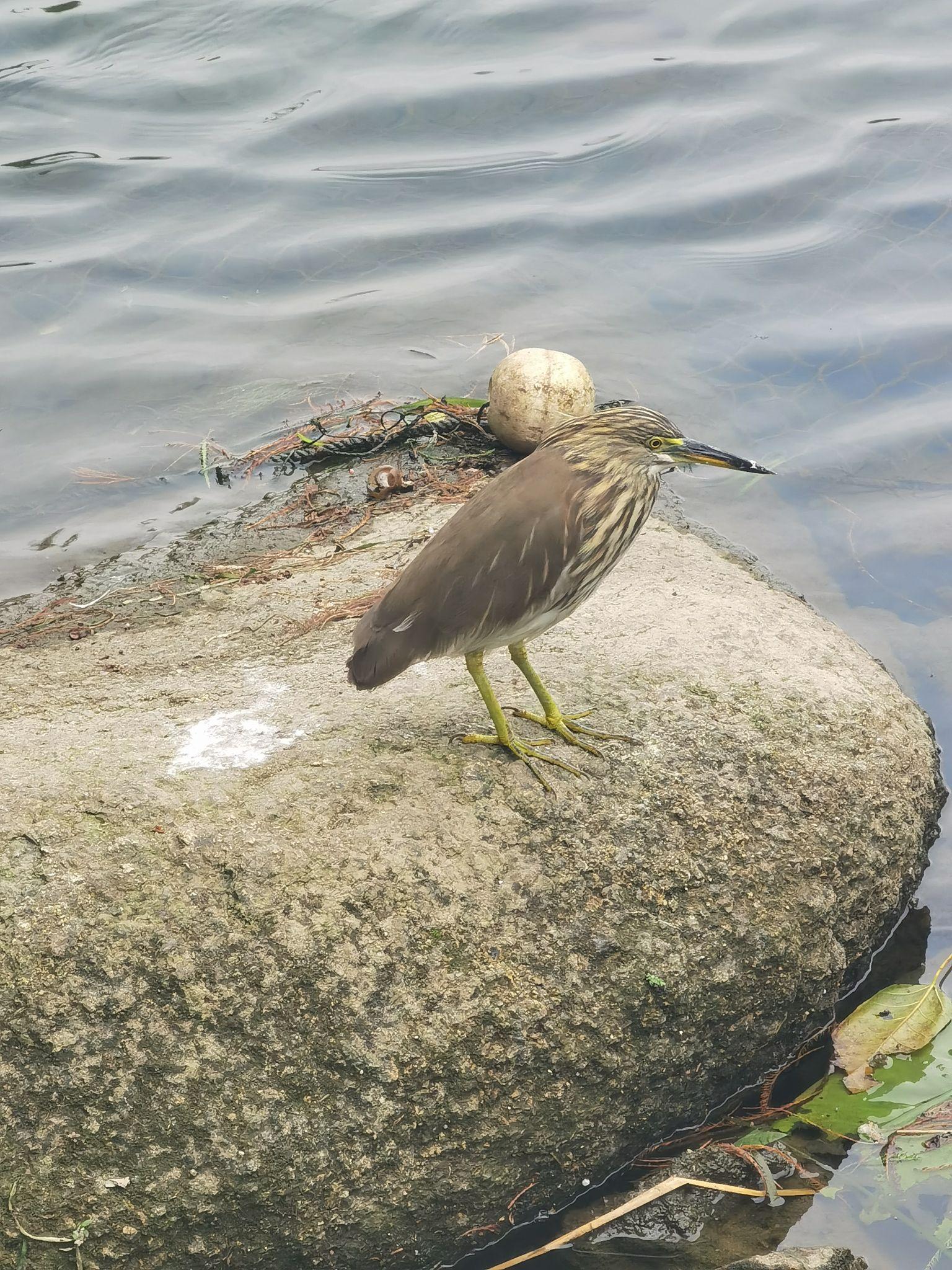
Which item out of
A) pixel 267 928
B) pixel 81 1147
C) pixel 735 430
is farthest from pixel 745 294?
pixel 81 1147

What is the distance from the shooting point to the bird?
3.66m

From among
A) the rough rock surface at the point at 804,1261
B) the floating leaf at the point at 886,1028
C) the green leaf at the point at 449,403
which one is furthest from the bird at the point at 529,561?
the green leaf at the point at 449,403

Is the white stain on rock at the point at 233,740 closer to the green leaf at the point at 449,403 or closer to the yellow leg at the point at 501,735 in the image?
the yellow leg at the point at 501,735

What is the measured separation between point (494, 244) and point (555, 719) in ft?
19.2

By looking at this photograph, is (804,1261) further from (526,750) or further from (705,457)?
(705,457)

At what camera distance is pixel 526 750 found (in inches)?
152

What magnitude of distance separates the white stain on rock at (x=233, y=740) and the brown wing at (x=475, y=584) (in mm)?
324

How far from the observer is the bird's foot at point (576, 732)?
154 inches

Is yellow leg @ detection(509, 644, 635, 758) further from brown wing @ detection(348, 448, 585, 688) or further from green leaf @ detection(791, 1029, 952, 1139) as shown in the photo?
green leaf @ detection(791, 1029, 952, 1139)

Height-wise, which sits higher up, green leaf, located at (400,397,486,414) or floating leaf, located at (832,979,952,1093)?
green leaf, located at (400,397,486,414)

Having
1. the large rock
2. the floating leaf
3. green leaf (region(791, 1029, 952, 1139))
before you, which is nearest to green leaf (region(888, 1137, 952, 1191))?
green leaf (region(791, 1029, 952, 1139))

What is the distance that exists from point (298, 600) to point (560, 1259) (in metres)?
2.75

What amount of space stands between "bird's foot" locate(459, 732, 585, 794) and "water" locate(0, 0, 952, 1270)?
83.5 inches

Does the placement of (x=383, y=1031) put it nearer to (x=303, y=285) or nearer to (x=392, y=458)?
(x=392, y=458)
